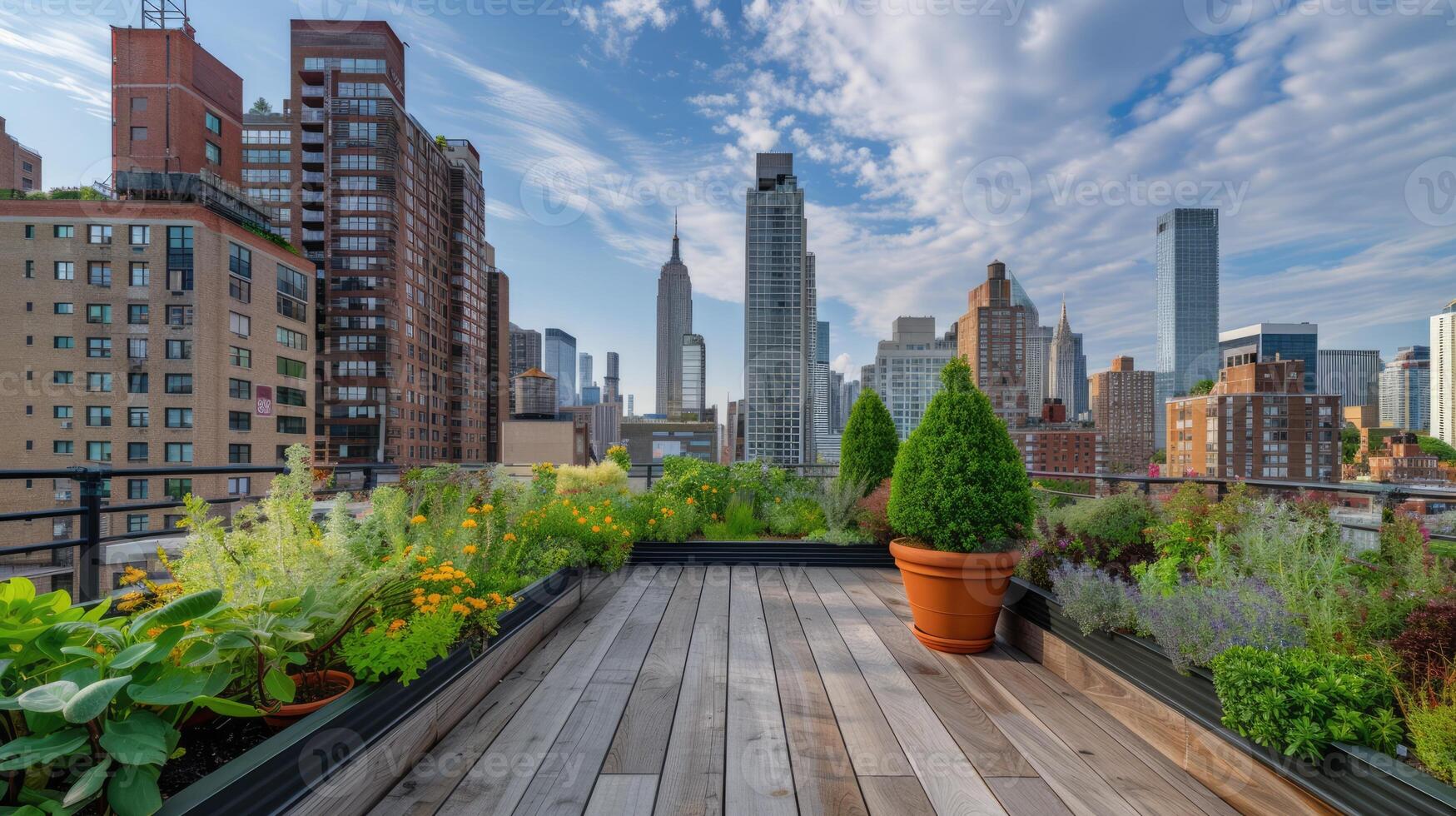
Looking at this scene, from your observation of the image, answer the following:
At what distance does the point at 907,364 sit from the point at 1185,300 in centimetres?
2862

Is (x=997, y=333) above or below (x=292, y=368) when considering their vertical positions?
above

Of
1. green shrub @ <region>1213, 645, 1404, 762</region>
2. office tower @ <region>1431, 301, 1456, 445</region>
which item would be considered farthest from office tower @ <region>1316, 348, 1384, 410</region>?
green shrub @ <region>1213, 645, 1404, 762</region>

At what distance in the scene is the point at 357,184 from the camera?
37562 mm

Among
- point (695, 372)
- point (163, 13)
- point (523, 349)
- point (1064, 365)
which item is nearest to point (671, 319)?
point (695, 372)

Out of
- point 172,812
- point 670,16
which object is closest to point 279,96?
point 670,16

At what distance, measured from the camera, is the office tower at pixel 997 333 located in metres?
39.8

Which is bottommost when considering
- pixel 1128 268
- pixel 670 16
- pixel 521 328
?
pixel 1128 268

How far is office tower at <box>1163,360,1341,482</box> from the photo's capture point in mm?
42625

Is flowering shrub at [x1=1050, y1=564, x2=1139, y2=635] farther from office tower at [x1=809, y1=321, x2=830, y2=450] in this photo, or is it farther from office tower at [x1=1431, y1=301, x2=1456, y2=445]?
office tower at [x1=809, y1=321, x2=830, y2=450]

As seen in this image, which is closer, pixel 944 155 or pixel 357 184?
pixel 944 155

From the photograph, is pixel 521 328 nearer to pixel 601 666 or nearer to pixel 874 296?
pixel 874 296

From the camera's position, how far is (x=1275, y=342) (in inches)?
2178

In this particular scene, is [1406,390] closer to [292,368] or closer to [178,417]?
[292,368]

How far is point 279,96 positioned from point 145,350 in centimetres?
3272
